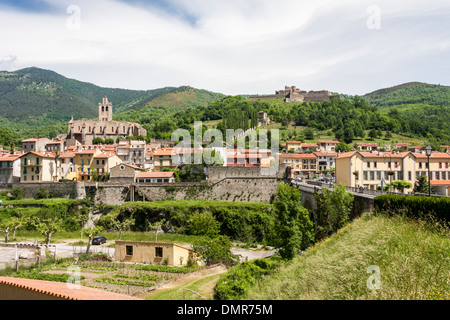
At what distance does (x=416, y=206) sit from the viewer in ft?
50.5

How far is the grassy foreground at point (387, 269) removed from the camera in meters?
9.12

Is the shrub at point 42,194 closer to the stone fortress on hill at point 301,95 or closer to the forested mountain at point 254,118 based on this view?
the forested mountain at point 254,118

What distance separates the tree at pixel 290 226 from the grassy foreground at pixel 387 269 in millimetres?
9571

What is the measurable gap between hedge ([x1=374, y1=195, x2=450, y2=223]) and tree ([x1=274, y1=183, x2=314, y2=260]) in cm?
684

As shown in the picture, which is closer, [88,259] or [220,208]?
[88,259]

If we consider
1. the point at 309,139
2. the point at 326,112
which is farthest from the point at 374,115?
the point at 309,139

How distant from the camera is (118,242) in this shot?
30469mm

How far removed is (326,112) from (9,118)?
500 feet

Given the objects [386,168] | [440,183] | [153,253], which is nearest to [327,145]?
[386,168]

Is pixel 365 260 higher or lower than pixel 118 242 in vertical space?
higher

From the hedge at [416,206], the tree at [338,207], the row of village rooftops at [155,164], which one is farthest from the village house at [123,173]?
the hedge at [416,206]

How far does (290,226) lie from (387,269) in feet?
46.3

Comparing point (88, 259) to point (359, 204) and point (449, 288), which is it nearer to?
point (359, 204)
